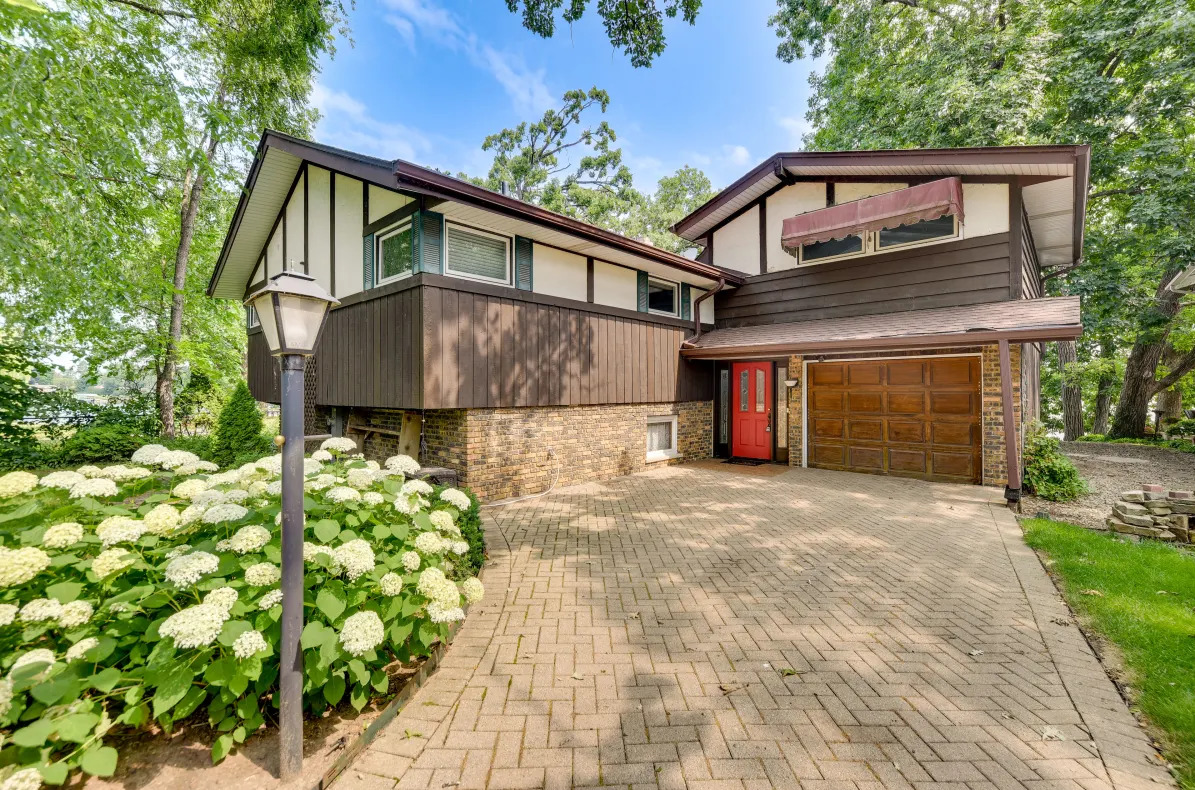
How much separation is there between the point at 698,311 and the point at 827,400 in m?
3.34

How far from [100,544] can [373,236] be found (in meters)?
5.85

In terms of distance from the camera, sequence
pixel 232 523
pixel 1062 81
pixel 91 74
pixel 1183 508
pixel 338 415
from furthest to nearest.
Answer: pixel 1062 81, pixel 338 415, pixel 91 74, pixel 1183 508, pixel 232 523

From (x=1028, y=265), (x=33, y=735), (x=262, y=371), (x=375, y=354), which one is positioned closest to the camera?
(x=33, y=735)

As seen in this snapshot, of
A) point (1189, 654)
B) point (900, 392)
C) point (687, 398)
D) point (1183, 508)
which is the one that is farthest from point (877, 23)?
point (1189, 654)

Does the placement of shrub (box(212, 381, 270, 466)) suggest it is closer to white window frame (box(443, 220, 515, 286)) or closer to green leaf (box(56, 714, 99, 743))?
white window frame (box(443, 220, 515, 286))

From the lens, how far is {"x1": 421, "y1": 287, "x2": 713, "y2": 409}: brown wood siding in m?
5.99

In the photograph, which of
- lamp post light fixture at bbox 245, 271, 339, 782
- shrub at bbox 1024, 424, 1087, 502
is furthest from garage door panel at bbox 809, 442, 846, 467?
lamp post light fixture at bbox 245, 271, 339, 782

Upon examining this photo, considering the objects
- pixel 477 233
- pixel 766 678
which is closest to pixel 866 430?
pixel 766 678

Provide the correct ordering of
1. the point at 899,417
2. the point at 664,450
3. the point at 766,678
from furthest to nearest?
1. the point at 664,450
2. the point at 899,417
3. the point at 766,678

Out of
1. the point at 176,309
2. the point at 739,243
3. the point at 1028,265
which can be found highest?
the point at 739,243

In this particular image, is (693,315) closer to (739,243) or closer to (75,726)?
(739,243)

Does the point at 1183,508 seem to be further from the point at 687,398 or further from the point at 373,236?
the point at 373,236

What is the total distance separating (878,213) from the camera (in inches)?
310

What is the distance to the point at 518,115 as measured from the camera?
20.3 m
